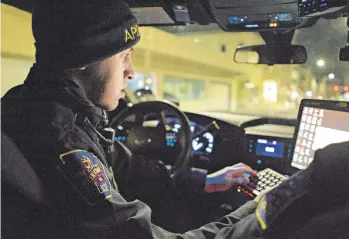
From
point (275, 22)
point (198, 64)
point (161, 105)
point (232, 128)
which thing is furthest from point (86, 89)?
point (198, 64)

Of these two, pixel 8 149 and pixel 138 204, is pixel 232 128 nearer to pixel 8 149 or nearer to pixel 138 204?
pixel 138 204

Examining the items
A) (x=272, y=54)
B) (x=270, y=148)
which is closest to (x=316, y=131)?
(x=270, y=148)

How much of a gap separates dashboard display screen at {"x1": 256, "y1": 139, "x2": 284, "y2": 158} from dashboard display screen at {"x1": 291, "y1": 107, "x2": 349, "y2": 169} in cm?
45

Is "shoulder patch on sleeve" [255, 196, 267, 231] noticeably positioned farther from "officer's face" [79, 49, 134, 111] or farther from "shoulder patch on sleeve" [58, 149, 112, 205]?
"officer's face" [79, 49, 134, 111]

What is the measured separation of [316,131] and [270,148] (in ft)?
2.16

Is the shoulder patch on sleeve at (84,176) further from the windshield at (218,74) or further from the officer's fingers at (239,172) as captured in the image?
the windshield at (218,74)

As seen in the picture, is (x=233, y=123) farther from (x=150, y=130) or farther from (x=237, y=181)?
(x=237, y=181)

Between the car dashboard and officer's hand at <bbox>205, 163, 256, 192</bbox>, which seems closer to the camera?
officer's hand at <bbox>205, 163, 256, 192</bbox>

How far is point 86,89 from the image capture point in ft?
5.44

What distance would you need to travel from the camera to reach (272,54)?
2939 mm

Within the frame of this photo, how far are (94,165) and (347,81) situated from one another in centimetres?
262

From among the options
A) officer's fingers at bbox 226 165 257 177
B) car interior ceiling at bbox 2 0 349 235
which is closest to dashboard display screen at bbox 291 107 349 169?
car interior ceiling at bbox 2 0 349 235

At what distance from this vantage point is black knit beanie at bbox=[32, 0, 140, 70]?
1.50 meters

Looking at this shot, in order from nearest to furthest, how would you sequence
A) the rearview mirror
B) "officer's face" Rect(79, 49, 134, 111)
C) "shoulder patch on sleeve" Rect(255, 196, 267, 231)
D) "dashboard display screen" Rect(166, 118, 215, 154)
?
"shoulder patch on sleeve" Rect(255, 196, 267, 231), "officer's face" Rect(79, 49, 134, 111), the rearview mirror, "dashboard display screen" Rect(166, 118, 215, 154)
